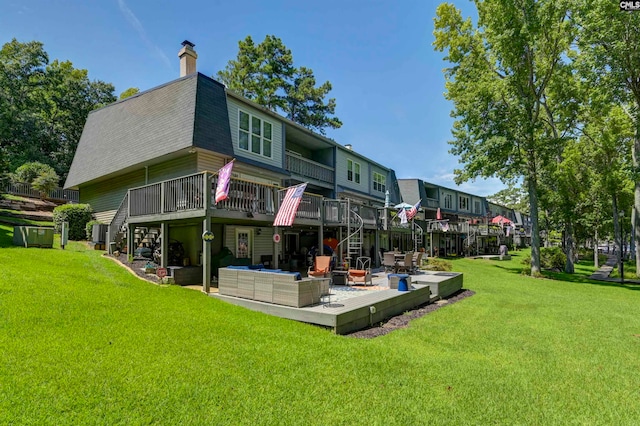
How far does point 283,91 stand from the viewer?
35969 mm

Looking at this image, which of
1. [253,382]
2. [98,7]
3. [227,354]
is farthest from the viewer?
[98,7]

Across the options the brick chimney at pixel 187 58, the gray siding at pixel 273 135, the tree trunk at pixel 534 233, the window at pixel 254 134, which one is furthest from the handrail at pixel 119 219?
the tree trunk at pixel 534 233

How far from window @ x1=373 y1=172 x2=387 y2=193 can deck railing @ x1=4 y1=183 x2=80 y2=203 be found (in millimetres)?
21665

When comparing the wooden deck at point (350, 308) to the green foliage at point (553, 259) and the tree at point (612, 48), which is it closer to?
the tree at point (612, 48)

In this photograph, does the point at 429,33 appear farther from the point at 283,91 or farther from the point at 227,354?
the point at 227,354

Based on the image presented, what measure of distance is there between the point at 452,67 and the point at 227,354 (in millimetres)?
26331

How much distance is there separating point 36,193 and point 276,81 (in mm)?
22013

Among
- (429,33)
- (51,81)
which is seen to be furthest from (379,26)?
(51,81)

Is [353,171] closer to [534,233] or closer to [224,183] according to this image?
[534,233]

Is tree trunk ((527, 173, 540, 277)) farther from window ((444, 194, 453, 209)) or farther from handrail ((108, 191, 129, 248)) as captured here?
handrail ((108, 191, 129, 248))

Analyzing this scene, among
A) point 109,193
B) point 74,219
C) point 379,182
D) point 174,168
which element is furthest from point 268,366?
point 379,182

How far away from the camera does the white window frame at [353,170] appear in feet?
75.8

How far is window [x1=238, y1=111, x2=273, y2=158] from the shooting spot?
49.1 ft

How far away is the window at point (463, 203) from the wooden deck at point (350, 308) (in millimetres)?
39509
